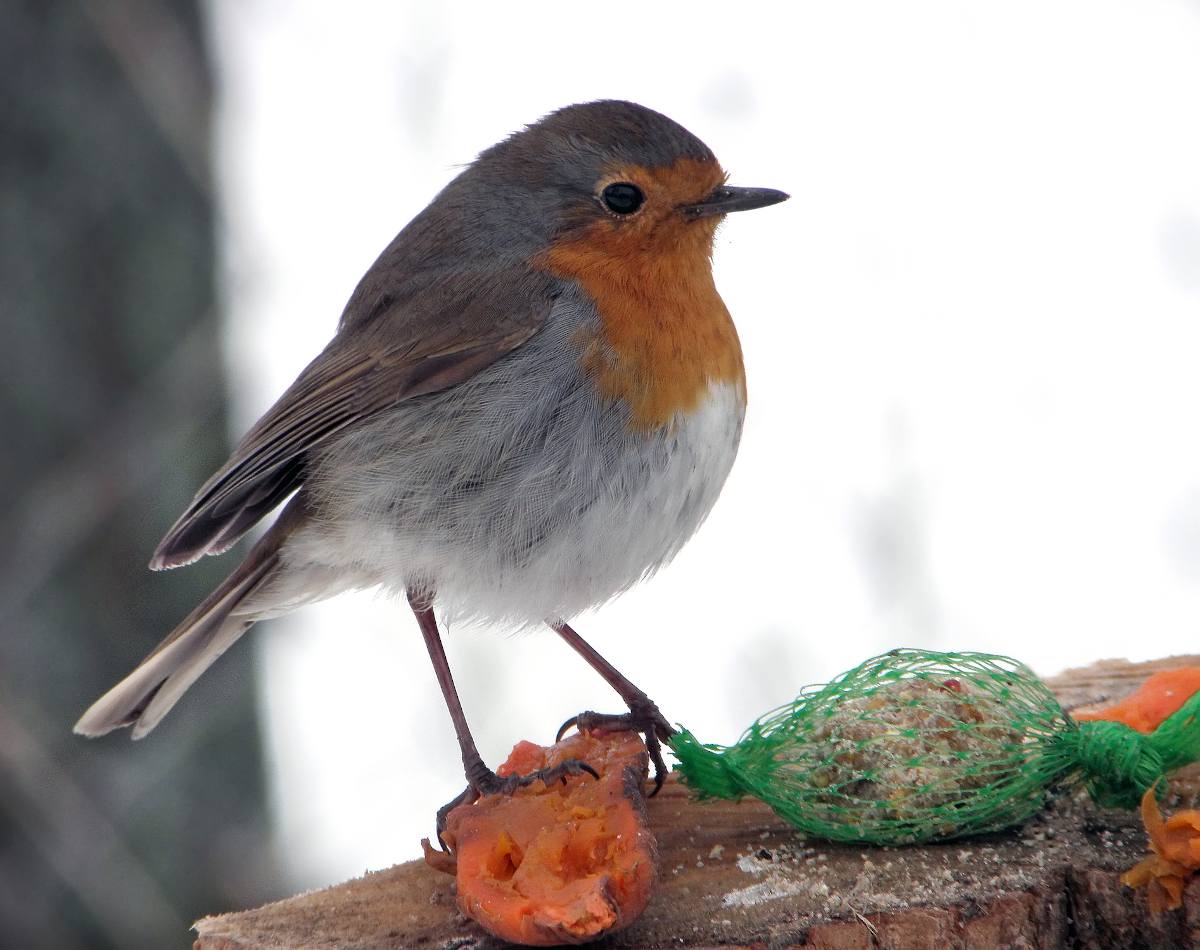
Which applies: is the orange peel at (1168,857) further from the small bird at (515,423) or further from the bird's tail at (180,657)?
the bird's tail at (180,657)

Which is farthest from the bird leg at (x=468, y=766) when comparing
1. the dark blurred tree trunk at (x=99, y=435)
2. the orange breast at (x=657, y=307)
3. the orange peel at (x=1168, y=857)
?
the dark blurred tree trunk at (x=99, y=435)

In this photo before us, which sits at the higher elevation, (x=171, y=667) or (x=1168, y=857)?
(x=171, y=667)

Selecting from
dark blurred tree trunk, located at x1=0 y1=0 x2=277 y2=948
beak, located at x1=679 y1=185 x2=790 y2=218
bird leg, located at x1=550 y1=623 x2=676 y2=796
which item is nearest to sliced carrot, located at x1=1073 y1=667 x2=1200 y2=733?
bird leg, located at x1=550 y1=623 x2=676 y2=796

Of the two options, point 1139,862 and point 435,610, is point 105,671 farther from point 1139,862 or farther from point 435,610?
point 1139,862

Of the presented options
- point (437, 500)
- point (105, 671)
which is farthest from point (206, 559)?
point (437, 500)

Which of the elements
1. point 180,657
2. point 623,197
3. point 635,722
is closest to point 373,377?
point 623,197

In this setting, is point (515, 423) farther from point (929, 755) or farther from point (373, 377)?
point (929, 755)

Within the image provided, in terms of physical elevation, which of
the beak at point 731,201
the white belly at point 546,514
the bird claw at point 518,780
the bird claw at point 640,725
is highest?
the beak at point 731,201
